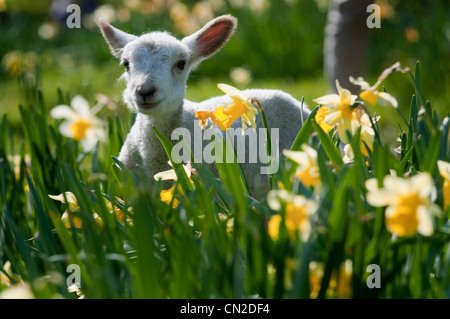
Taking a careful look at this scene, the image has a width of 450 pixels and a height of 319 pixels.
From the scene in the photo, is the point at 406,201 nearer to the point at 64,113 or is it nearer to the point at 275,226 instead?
the point at 275,226

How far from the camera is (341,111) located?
2.10 metres

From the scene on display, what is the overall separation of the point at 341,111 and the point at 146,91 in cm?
84

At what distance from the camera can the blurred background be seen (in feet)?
18.7

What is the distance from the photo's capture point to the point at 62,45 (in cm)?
934

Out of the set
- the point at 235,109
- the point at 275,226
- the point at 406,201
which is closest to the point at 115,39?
the point at 235,109

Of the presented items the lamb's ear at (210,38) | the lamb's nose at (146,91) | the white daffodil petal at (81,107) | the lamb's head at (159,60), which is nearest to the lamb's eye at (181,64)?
the lamb's head at (159,60)

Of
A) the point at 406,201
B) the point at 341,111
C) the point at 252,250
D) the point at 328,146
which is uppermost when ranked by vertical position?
the point at 341,111

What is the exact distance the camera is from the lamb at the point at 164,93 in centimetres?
265

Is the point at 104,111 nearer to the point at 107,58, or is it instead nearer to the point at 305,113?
the point at 305,113

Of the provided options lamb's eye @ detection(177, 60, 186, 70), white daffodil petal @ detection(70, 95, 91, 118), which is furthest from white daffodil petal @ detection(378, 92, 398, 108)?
lamb's eye @ detection(177, 60, 186, 70)

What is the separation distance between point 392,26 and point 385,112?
2.40 metres

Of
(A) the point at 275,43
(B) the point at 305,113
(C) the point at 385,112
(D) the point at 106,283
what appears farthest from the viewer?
(A) the point at 275,43

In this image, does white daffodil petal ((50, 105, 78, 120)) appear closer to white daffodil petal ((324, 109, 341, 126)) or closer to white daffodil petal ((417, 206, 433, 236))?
white daffodil petal ((324, 109, 341, 126))

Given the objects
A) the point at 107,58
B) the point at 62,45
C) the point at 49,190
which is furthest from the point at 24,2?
the point at 49,190
